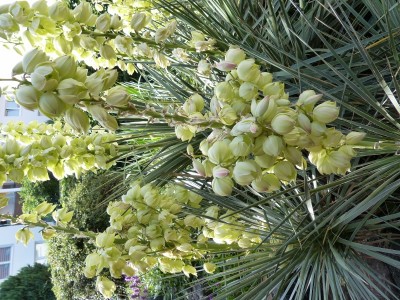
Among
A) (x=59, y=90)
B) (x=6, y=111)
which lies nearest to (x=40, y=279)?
(x=6, y=111)

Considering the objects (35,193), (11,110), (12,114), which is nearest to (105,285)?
(35,193)

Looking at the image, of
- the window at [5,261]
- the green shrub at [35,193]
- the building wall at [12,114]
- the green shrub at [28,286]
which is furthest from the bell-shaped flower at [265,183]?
the building wall at [12,114]

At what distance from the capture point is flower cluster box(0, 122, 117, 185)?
648 millimetres

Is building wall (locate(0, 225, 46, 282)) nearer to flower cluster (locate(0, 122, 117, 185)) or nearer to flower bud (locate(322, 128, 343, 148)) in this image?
flower cluster (locate(0, 122, 117, 185))

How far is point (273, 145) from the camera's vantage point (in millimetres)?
382

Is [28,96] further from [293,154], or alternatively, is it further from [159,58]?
[159,58]

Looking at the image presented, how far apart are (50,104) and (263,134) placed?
20 centimetres

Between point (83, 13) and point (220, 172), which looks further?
point (83, 13)

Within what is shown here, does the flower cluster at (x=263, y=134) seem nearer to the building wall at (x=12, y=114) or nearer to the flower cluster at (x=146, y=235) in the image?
the flower cluster at (x=146, y=235)

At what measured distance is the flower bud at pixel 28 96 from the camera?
0.39 metres

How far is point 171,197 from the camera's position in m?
0.69

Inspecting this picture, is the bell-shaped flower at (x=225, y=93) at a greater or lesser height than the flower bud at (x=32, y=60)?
lesser

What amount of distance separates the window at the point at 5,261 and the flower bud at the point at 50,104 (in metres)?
8.32

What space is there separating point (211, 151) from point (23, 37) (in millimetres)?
380
